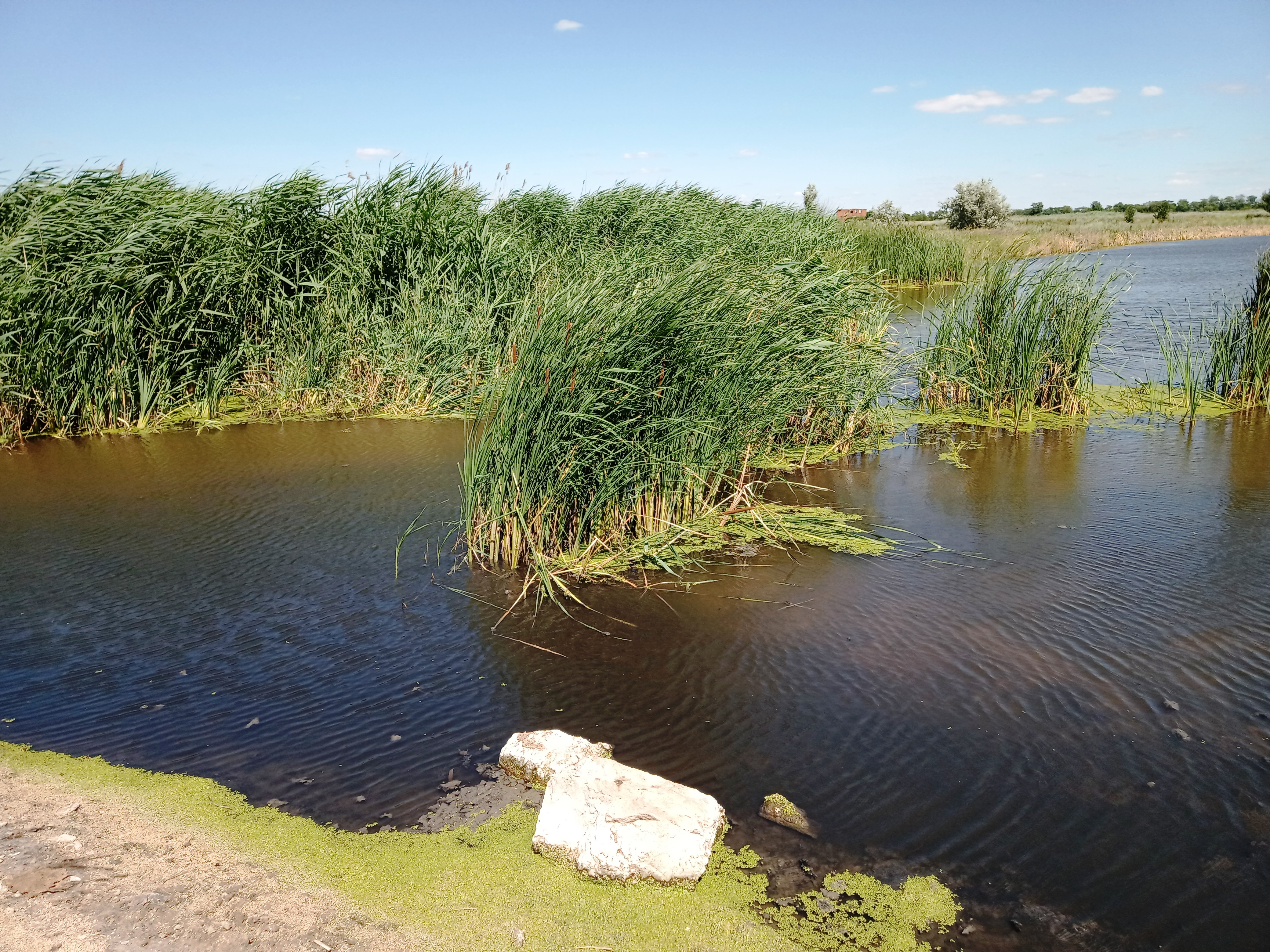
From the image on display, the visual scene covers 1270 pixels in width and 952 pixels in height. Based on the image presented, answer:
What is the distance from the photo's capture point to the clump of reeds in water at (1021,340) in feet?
31.3

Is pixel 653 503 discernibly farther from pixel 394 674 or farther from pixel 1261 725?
Result: pixel 1261 725

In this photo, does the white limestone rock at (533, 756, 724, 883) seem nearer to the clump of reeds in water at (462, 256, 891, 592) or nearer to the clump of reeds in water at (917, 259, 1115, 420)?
the clump of reeds in water at (462, 256, 891, 592)

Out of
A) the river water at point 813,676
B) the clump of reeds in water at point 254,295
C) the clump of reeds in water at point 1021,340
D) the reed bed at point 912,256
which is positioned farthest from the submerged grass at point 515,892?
the reed bed at point 912,256

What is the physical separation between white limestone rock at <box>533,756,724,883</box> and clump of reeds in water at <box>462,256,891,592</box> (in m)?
2.17

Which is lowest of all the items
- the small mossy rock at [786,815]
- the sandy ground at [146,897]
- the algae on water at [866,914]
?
the algae on water at [866,914]

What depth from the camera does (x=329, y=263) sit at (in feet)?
36.3

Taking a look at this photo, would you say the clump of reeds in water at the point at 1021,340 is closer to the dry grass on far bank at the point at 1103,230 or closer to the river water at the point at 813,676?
the river water at the point at 813,676

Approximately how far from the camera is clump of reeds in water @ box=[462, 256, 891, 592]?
5621 mm

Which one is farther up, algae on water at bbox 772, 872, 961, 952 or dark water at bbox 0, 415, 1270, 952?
dark water at bbox 0, 415, 1270, 952

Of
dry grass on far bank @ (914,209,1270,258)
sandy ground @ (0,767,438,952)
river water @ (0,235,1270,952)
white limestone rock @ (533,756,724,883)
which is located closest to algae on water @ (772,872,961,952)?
river water @ (0,235,1270,952)

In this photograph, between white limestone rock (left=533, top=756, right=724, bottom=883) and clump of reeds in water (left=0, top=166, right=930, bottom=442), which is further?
clump of reeds in water (left=0, top=166, right=930, bottom=442)

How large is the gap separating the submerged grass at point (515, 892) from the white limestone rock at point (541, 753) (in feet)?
0.61

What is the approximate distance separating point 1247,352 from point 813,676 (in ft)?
27.6

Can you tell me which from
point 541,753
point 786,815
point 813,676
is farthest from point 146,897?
point 813,676
